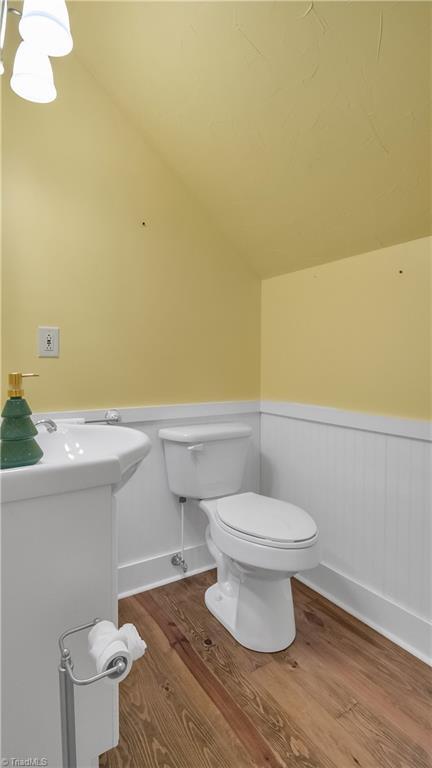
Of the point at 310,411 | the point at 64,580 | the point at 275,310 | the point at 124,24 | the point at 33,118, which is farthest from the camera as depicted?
the point at 275,310

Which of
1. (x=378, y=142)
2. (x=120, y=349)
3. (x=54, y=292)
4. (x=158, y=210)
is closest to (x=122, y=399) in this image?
(x=120, y=349)

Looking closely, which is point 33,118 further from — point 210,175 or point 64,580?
point 64,580

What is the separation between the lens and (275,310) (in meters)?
1.88

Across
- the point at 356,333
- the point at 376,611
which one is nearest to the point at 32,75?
the point at 356,333

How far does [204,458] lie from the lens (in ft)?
5.21

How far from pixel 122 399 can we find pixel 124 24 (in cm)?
127

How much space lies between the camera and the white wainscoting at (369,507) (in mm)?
1291

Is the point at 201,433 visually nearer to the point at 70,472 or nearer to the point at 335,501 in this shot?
the point at 335,501

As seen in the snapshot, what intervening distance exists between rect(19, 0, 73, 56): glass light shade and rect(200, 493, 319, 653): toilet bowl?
4.81 ft

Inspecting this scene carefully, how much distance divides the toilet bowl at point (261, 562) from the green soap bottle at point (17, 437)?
77cm

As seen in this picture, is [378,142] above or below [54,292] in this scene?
above

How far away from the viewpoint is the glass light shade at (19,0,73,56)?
94 centimetres

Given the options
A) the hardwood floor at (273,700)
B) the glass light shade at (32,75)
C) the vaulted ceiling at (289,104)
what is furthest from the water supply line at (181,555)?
the glass light shade at (32,75)

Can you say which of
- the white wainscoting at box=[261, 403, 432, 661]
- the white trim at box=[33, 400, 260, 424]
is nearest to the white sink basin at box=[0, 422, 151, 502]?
the white trim at box=[33, 400, 260, 424]
